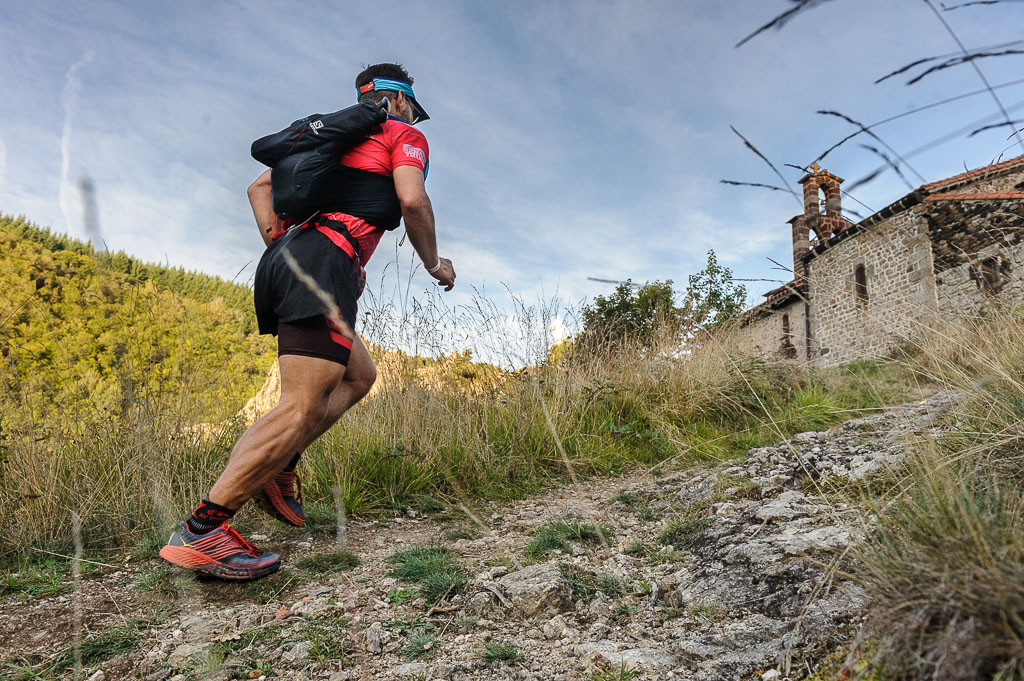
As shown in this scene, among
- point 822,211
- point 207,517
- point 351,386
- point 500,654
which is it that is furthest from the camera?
point 351,386

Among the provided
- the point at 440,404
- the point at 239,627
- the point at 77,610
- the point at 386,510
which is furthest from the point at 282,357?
the point at 440,404

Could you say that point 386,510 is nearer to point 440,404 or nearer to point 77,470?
point 440,404

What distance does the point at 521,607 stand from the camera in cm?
185

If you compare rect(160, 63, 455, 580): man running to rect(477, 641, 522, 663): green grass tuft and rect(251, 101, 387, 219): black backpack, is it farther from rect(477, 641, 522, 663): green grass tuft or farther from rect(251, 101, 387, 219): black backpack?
rect(477, 641, 522, 663): green grass tuft

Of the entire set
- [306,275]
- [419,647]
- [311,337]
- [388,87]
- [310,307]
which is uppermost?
[388,87]

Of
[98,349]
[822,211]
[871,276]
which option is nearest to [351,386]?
[822,211]

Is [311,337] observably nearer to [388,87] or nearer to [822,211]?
[388,87]

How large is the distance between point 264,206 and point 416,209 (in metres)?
0.77

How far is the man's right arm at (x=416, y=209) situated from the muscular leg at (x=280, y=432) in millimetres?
593

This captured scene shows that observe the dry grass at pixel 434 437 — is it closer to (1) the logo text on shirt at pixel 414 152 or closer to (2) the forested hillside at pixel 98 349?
(2) the forested hillside at pixel 98 349

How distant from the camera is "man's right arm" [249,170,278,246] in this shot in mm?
2408

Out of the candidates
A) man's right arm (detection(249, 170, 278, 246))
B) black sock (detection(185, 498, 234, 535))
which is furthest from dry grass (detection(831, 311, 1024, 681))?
man's right arm (detection(249, 170, 278, 246))

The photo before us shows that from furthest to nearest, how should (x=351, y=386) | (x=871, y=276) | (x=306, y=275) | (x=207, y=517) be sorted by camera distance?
(x=871, y=276) → (x=351, y=386) → (x=207, y=517) → (x=306, y=275)

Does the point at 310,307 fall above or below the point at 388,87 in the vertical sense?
below
